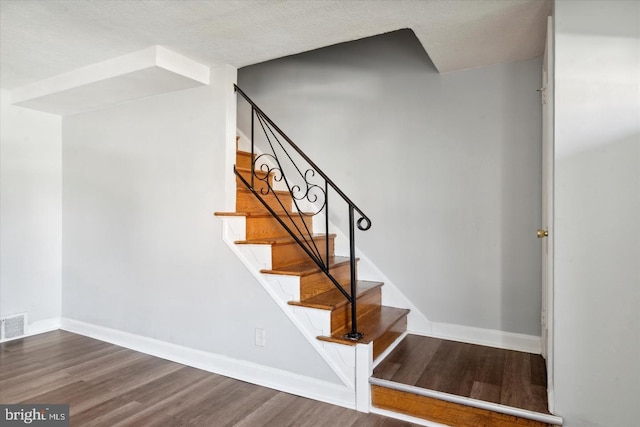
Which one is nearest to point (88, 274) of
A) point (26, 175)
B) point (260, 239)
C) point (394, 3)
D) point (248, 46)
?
point (26, 175)

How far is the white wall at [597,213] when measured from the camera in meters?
1.77

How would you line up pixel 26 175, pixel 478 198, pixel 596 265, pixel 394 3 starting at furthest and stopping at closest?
pixel 26 175 < pixel 478 198 < pixel 394 3 < pixel 596 265

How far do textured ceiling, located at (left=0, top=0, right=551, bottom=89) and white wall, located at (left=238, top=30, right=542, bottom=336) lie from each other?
1.08 feet

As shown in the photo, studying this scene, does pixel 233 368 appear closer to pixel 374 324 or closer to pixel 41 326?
pixel 374 324

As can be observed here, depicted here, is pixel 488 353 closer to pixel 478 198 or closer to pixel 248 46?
pixel 478 198

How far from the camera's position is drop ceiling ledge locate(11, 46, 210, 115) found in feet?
8.80

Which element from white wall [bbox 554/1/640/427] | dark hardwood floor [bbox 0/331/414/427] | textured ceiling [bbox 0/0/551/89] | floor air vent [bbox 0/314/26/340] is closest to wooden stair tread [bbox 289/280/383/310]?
dark hardwood floor [bbox 0/331/414/427]

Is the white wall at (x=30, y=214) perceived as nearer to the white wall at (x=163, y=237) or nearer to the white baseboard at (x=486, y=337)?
the white wall at (x=163, y=237)

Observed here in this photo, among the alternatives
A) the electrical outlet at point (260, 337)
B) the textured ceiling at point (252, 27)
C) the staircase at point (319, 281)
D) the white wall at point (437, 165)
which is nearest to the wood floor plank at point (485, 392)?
the staircase at point (319, 281)

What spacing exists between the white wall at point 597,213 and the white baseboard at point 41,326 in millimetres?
4205

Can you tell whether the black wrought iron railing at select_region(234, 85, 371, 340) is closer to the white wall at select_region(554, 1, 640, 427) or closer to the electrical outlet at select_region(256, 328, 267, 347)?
the electrical outlet at select_region(256, 328, 267, 347)

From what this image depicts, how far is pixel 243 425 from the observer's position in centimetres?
214

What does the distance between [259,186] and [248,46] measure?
1187mm

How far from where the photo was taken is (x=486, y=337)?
293 cm
